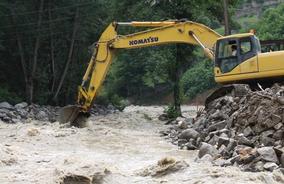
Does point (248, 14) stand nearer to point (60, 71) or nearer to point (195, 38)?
point (60, 71)

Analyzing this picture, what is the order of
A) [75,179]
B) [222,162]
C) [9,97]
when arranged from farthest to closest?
1. [9,97]
2. [222,162]
3. [75,179]

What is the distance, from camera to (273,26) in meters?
56.6

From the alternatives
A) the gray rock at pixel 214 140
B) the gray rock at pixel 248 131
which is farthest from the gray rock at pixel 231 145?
the gray rock at pixel 214 140

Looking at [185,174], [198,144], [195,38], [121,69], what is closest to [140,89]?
[121,69]

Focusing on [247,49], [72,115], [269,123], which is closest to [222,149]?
[269,123]

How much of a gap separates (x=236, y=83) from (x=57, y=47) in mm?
18972

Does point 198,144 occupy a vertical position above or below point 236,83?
below

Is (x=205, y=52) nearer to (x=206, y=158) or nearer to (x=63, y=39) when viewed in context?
(x=206, y=158)

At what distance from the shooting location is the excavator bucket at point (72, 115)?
872 inches

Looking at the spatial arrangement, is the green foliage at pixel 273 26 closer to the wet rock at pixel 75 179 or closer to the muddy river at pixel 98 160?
the muddy river at pixel 98 160

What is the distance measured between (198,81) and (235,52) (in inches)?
1622

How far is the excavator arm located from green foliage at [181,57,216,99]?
35.4m

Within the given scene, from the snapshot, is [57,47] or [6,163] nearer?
[6,163]

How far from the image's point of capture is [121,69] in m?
64.7
